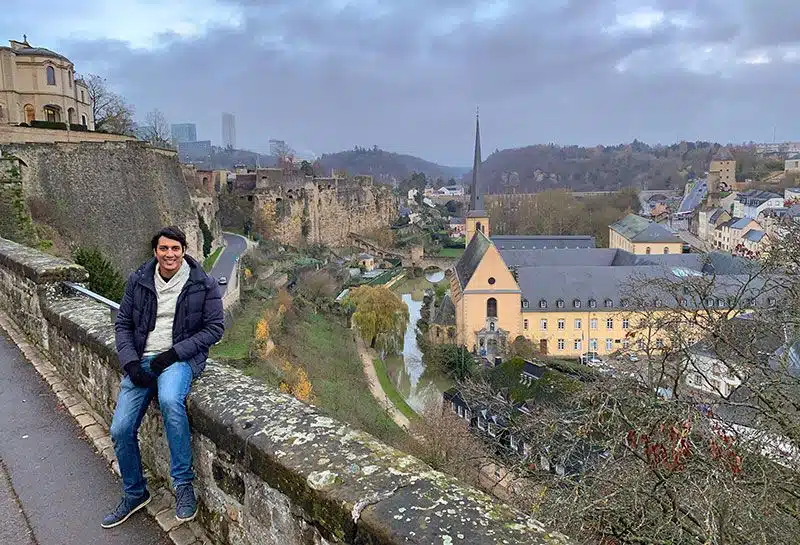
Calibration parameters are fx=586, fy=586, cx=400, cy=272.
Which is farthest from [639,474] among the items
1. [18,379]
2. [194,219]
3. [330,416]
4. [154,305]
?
[194,219]

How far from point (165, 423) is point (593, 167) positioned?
177 metres

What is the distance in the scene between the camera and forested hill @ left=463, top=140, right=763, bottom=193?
491ft

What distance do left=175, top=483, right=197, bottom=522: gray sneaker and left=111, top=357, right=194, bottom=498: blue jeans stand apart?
0.03 meters

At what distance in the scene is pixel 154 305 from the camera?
3.29 m

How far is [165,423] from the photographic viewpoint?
2.99m

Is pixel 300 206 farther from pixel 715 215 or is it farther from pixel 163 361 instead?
pixel 163 361

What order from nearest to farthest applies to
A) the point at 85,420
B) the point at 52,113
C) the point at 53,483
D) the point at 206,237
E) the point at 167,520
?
the point at 167,520, the point at 53,483, the point at 85,420, the point at 52,113, the point at 206,237

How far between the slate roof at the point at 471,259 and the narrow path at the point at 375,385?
719 cm

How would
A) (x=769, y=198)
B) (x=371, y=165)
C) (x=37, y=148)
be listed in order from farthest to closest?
(x=371, y=165), (x=769, y=198), (x=37, y=148)

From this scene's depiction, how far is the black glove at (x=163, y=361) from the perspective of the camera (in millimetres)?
3129

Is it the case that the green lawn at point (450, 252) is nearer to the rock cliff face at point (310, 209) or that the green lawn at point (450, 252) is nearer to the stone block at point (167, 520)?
the rock cliff face at point (310, 209)

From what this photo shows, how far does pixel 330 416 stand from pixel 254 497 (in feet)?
1.55

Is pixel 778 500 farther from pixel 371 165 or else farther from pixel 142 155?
pixel 371 165

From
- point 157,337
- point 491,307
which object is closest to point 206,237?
point 491,307
